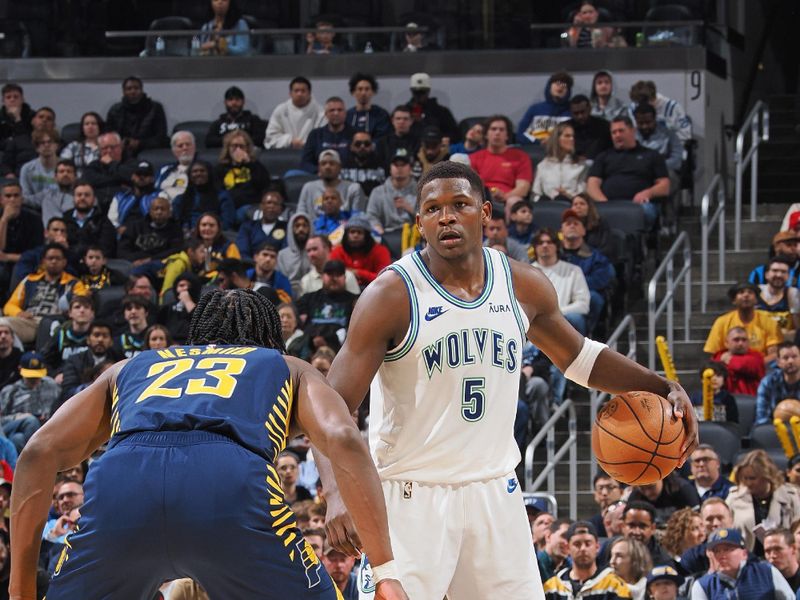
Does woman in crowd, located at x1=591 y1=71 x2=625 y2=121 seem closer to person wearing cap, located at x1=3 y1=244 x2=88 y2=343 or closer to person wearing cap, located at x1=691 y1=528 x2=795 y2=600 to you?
person wearing cap, located at x1=3 y1=244 x2=88 y2=343

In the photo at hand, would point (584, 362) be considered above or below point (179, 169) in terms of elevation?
below

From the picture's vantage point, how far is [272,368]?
4.51m

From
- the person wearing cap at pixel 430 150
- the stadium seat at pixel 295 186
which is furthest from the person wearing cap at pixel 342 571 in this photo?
the stadium seat at pixel 295 186

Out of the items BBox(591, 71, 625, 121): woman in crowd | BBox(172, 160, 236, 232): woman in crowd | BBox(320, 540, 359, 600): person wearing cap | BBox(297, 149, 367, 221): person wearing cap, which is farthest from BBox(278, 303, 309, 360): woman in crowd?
BBox(591, 71, 625, 121): woman in crowd

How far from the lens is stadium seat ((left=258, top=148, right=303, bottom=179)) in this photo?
49.7 ft

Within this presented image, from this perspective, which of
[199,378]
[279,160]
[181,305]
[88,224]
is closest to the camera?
[199,378]

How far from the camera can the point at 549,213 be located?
518 inches

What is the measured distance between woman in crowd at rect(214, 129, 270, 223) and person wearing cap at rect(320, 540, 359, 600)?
5.51 metres

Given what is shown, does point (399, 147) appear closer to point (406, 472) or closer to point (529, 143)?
point (529, 143)

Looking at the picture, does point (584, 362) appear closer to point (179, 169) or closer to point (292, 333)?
point (292, 333)

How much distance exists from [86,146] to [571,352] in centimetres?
1039

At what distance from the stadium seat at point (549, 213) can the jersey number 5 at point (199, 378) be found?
28.6 ft

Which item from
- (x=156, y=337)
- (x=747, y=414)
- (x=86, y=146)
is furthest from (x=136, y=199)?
(x=747, y=414)

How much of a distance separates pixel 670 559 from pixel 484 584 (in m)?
4.43
